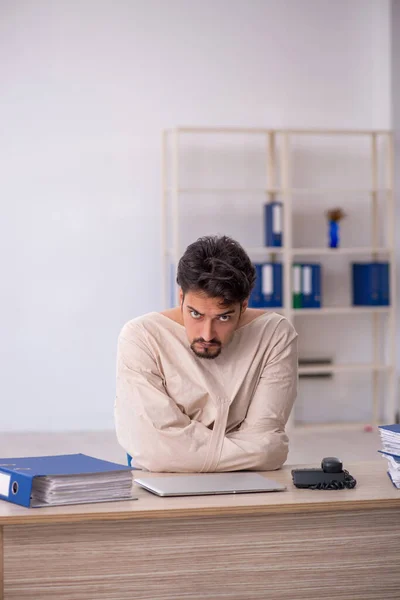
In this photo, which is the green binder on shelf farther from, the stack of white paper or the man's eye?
the stack of white paper

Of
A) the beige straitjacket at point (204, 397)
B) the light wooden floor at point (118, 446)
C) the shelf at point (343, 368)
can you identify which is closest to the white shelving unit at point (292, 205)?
the shelf at point (343, 368)

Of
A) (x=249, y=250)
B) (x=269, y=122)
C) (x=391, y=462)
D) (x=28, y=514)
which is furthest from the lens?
(x=269, y=122)

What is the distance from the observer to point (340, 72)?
264 inches

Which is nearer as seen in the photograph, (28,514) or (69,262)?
(28,514)

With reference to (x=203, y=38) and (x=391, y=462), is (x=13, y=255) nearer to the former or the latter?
(x=203, y=38)

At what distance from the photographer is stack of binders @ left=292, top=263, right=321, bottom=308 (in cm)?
624

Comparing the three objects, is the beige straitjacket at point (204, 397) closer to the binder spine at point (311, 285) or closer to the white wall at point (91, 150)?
the binder spine at point (311, 285)

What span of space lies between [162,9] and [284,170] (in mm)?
1505

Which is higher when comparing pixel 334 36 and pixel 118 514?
pixel 334 36

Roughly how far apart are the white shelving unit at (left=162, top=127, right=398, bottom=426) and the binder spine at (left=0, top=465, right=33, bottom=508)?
14.1 feet

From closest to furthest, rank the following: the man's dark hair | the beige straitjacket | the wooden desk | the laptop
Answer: the wooden desk
the laptop
the beige straitjacket
the man's dark hair

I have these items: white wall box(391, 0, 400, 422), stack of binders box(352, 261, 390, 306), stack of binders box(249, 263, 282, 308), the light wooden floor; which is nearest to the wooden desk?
the light wooden floor

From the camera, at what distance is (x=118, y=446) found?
18.5 feet

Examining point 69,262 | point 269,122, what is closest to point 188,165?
point 269,122
